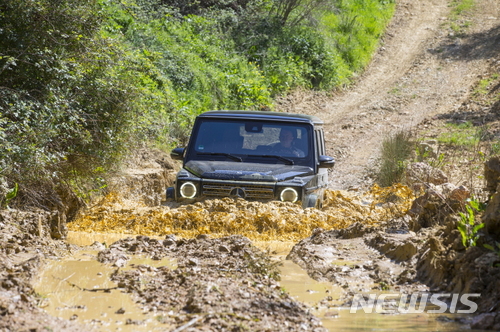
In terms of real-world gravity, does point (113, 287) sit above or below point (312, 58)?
below

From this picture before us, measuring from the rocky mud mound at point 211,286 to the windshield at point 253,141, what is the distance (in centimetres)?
217

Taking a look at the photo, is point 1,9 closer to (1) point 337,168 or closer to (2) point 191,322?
(2) point 191,322

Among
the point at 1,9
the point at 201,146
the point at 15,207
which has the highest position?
the point at 1,9

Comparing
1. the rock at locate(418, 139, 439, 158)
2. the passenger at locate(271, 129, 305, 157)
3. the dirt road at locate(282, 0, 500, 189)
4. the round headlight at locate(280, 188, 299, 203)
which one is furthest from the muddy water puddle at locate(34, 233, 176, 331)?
the rock at locate(418, 139, 439, 158)

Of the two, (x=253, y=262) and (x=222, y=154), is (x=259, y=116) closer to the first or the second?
(x=222, y=154)

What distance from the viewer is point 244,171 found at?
7.56 m

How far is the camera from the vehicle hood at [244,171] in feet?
24.6

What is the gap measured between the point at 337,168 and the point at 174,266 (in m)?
10.7

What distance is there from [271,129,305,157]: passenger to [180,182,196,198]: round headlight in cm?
122

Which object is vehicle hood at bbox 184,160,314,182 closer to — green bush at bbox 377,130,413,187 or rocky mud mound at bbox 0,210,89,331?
rocky mud mound at bbox 0,210,89,331

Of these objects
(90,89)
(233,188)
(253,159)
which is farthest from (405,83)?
(233,188)

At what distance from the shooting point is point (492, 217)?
483 centimetres

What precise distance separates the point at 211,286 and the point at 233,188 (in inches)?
129

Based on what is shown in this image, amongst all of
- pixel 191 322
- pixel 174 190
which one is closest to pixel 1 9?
pixel 174 190
